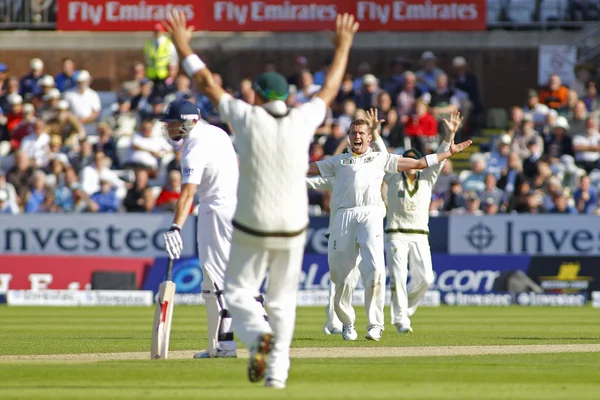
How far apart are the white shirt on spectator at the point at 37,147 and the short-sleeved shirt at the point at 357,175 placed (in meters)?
14.8

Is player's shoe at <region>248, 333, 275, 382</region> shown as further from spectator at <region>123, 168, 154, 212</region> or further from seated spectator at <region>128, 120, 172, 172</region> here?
seated spectator at <region>128, 120, 172, 172</region>

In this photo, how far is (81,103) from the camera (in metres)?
29.7

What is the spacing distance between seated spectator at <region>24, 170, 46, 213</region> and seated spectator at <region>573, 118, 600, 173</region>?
1053 centimetres

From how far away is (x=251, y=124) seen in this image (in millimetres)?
8422

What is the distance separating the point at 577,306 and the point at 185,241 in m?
7.16

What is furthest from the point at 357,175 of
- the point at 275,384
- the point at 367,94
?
the point at 367,94

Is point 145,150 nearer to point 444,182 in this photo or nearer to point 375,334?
point 444,182

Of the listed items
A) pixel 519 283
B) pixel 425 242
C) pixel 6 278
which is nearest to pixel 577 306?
pixel 519 283

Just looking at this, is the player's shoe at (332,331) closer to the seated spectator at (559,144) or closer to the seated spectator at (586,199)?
the seated spectator at (586,199)

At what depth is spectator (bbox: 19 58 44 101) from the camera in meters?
30.5

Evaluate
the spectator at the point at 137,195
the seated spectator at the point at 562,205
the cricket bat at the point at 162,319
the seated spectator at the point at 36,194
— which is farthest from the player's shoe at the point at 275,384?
the seated spectator at the point at 36,194

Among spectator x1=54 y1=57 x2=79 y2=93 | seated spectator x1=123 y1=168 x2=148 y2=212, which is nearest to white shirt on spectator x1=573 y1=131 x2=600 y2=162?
seated spectator x1=123 y1=168 x2=148 y2=212

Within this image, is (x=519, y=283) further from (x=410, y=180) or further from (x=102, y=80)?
(x=102, y=80)

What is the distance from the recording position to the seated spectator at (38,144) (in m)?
27.7
